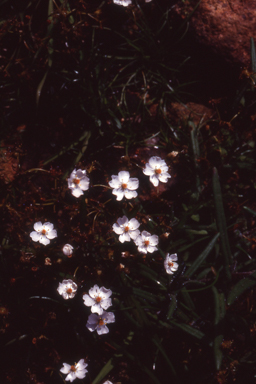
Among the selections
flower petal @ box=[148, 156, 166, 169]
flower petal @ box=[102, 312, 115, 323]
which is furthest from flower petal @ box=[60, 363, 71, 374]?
flower petal @ box=[148, 156, 166, 169]

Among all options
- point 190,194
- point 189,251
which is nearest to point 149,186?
point 190,194

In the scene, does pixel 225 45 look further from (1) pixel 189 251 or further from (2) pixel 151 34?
(1) pixel 189 251

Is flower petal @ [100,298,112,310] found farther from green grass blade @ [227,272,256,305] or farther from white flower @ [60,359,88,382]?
green grass blade @ [227,272,256,305]

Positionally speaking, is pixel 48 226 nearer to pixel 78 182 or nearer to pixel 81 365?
pixel 78 182

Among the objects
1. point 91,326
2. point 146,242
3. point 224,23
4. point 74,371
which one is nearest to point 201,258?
point 146,242

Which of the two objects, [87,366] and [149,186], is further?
[149,186]

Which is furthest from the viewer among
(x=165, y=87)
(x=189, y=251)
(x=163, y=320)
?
(x=165, y=87)

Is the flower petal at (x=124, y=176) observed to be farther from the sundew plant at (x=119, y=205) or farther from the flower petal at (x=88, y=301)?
the flower petal at (x=88, y=301)
